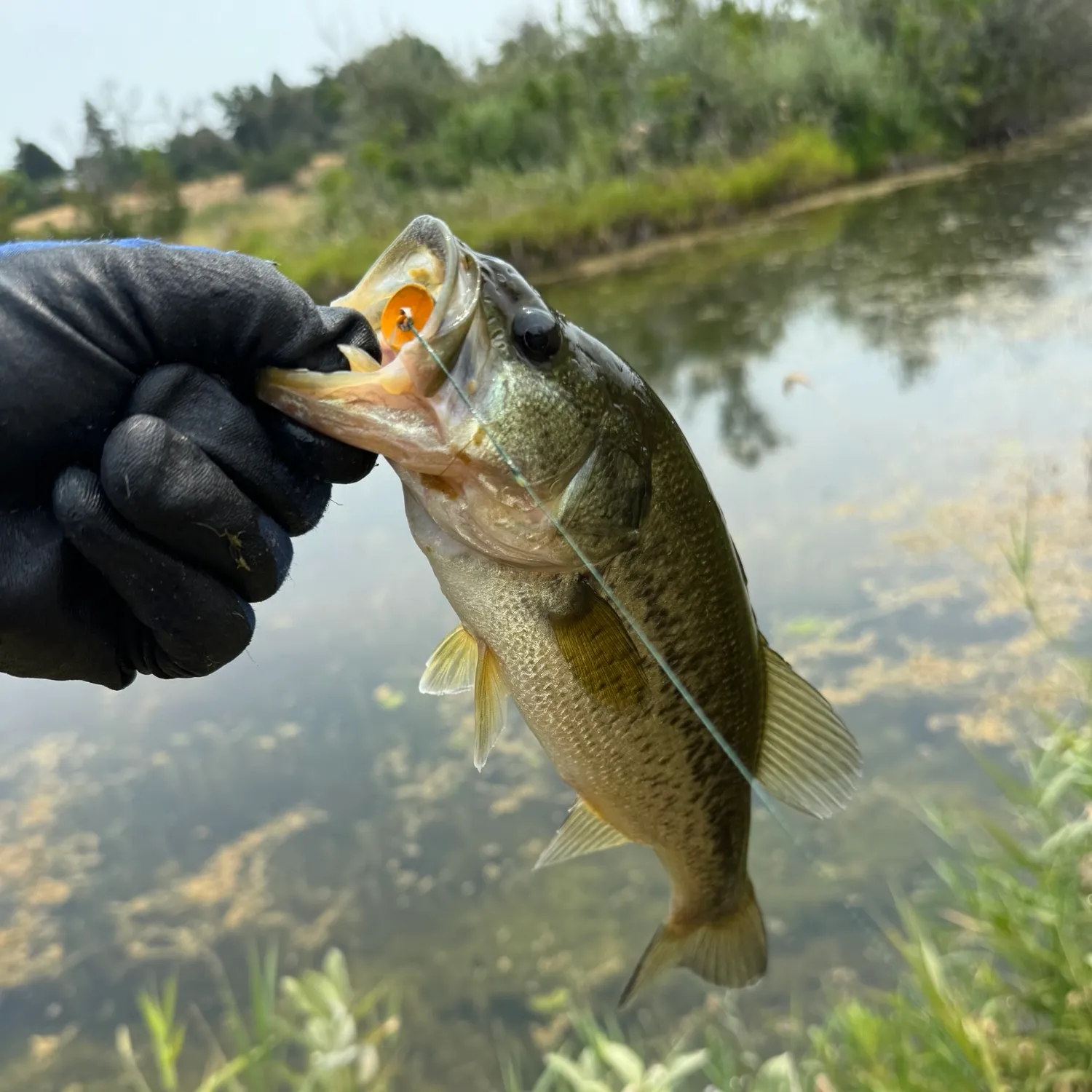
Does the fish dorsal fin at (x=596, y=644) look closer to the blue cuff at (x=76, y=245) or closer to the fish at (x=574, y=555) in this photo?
the fish at (x=574, y=555)

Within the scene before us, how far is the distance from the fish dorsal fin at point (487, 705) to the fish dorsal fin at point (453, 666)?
5 centimetres

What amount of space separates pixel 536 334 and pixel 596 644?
1.92 ft

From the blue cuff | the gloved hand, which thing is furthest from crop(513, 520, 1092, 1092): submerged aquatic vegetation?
the blue cuff

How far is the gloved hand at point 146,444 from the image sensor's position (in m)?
1.36

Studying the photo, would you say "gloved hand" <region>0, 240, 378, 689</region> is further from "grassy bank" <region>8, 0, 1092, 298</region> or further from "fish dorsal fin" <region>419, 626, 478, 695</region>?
"grassy bank" <region>8, 0, 1092, 298</region>

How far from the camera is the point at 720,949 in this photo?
2.15 metres

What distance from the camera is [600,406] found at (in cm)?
166

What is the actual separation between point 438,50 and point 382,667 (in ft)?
107

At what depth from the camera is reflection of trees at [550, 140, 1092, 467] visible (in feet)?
35.2

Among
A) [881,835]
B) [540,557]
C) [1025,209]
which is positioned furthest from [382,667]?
[1025,209]

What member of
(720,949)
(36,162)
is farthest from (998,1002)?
(36,162)

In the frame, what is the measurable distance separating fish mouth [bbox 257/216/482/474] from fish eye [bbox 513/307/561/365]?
9cm

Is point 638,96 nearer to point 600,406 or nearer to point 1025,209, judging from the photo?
point 1025,209

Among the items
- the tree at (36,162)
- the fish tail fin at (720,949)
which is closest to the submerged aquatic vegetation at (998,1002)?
the fish tail fin at (720,949)
